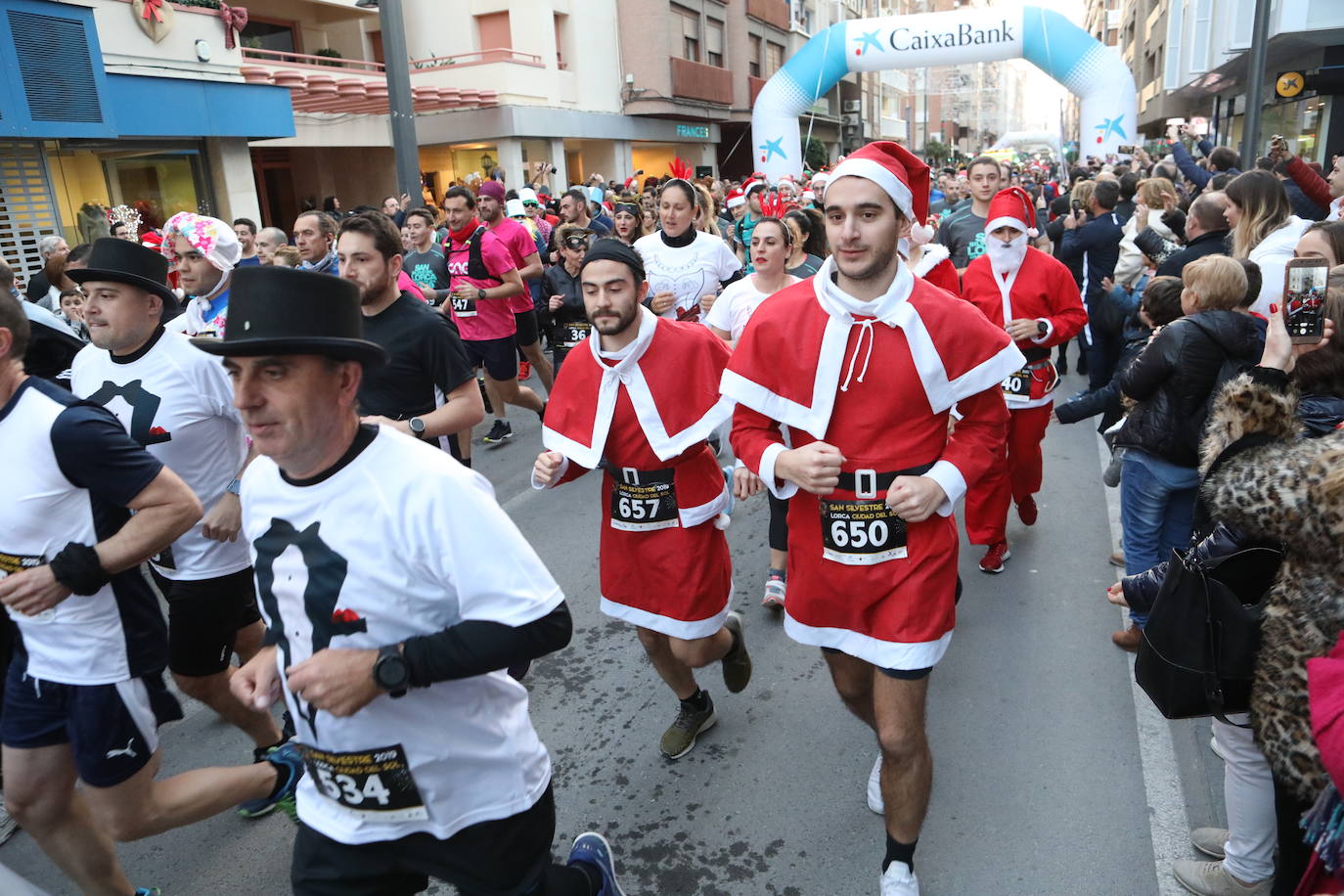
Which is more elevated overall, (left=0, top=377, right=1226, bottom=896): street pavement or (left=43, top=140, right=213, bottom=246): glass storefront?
(left=43, top=140, right=213, bottom=246): glass storefront

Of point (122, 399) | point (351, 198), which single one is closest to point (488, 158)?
point (351, 198)

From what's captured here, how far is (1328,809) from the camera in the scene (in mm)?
1951

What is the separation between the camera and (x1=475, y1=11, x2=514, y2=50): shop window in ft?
87.6

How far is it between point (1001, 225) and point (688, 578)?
3.27 m

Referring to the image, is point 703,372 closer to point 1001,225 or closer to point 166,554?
point 166,554

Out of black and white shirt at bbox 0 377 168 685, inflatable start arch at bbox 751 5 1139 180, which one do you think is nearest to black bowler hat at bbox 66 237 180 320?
black and white shirt at bbox 0 377 168 685

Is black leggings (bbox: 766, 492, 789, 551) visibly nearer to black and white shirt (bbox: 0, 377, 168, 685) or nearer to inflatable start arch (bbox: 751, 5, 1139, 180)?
black and white shirt (bbox: 0, 377, 168, 685)

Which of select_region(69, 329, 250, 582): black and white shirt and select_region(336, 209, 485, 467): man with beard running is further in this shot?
select_region(336, 209, 485, 467): man with beard running

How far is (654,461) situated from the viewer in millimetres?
3529

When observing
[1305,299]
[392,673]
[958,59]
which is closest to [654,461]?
[392,673]

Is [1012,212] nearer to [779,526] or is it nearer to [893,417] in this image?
[779,526]

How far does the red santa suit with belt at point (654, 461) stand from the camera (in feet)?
11.5

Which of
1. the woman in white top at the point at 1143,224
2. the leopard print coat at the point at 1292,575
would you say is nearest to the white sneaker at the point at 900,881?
the leopard print coat at the point at 1292,575

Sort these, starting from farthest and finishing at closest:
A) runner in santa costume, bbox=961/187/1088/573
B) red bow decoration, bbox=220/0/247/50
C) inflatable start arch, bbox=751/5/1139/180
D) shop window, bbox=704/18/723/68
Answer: shop window, bbox=704/18/723/68
inflatable start arch, bbox=751/5/1139/180
red bow decoration, bbox=220/0/247/50
runner in santa costume, bbox=961/187/1088/573
